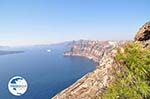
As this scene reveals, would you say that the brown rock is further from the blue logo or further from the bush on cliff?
the blue logo

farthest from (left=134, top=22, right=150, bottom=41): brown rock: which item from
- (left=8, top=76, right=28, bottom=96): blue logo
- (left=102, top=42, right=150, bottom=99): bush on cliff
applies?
(left=8, top=76, right=28, bottom=96): blue logo

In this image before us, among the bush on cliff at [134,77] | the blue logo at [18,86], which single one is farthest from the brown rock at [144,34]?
the blue logo at [18,86]

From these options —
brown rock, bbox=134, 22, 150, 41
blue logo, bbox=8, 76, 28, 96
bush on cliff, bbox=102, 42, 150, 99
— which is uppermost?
brown rock, bbox=134, 22, 150, 41

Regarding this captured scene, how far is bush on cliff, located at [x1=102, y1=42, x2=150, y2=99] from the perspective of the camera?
16.4 m

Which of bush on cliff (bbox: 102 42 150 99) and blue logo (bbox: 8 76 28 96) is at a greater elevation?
bush on cliff (bbox: 102 42 150 99)

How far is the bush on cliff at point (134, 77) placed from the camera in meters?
16.4

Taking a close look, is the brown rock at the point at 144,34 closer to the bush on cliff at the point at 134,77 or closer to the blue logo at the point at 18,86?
the bush on cliff at the point at 134,77

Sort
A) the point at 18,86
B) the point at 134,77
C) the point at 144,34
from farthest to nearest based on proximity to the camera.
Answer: the point at 18,86 → the point at 144,34 → the point at 134,77

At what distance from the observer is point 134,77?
17141mm

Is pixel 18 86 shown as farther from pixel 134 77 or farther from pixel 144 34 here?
pixel 134 77

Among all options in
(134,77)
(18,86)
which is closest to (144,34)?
(134,77)

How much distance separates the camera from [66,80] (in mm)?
181875

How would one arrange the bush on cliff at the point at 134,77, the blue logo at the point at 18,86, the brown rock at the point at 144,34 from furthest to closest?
the blue logo at the point at 18,86 → the brown rock at the point at 144,34 → the bush on cliff at the point at 134,77

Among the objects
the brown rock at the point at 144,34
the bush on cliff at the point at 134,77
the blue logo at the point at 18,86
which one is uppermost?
the brown rock at the point at 144,34
